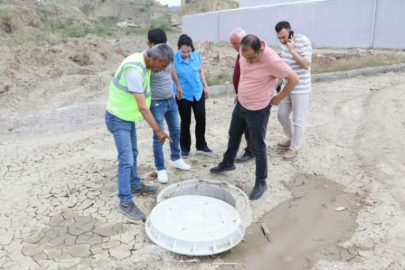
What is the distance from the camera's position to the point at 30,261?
9.30 ft

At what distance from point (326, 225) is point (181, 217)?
56.3 inches

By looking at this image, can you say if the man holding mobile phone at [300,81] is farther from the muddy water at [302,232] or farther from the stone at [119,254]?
the stone at [119,254]

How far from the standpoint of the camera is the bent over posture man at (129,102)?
299 centimetres

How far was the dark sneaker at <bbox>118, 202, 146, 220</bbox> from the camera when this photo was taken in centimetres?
335

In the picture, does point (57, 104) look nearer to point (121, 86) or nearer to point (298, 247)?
point (121, 86)

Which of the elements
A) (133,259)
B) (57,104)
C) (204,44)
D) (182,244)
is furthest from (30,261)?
(204,44)

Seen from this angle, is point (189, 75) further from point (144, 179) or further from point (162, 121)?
point (144, 179)

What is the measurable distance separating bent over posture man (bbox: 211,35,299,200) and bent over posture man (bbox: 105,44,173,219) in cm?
80

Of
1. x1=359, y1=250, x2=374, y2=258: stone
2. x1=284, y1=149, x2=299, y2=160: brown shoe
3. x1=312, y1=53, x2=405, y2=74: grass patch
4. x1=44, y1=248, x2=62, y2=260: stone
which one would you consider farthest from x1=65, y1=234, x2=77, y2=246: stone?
x1=312, y1=53, x2=405, y2=74: grass patch

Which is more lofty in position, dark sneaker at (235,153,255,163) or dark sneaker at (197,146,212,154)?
dark sneaker at (197,146,212,154)

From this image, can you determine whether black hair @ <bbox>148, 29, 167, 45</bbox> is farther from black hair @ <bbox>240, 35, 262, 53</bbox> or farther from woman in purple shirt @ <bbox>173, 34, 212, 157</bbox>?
black hair @ <bbox>240, 35, 262, 53</bbox>

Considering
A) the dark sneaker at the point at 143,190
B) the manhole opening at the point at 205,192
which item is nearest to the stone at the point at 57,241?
the dark sneaker at the point at 143,190

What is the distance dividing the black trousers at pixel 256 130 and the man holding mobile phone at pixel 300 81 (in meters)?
0.85

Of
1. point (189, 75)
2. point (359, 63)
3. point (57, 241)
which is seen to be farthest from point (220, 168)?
point (359, 63)
